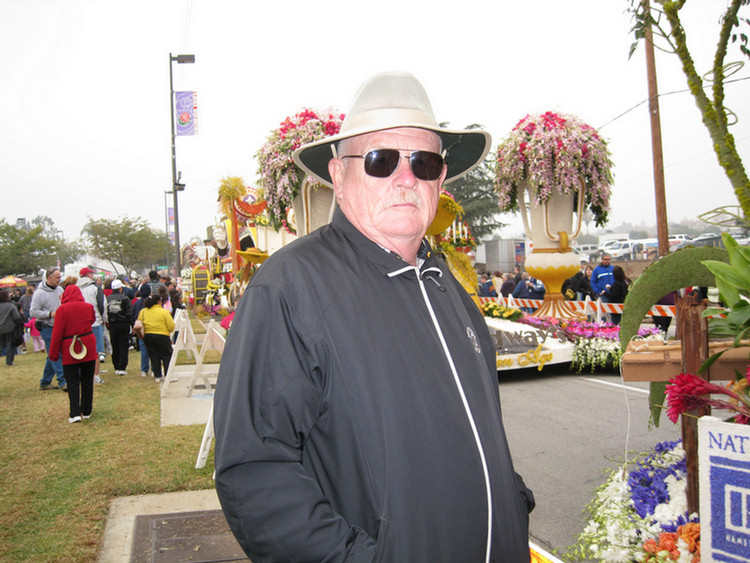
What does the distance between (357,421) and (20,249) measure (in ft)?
189

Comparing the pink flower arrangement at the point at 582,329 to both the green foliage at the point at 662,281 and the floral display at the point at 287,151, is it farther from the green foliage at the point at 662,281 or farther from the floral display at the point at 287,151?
the green foliage at the point at 662,281

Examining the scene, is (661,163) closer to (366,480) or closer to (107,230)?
(366,480)

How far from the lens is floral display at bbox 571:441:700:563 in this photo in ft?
8.14

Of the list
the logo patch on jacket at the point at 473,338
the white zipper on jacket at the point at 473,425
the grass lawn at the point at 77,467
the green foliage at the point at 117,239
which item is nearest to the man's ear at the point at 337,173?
the white zipper on jacket at the point at 473,425

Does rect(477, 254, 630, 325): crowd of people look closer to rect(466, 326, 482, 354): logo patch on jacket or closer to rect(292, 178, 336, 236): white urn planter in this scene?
rect(292, 178, 336, 236): white urn planter

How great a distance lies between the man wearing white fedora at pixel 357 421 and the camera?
1.39m

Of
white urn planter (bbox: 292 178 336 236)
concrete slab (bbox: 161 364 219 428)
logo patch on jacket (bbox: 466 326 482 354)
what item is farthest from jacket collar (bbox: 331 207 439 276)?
concrete slab (bbox: 161 364 219 428)

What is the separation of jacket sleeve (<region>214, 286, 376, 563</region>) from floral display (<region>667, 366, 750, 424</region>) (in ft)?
4.99

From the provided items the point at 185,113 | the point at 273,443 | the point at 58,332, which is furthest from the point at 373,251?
the point at 185,113

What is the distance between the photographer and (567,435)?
6.18 meters

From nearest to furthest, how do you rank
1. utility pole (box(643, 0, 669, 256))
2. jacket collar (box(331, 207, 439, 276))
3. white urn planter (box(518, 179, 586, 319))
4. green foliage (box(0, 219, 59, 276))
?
jacket collar (box(331, 207, 439, 276)), white urn planter (box(518, 179, 586, 319)), utility pole (box(643, 0, 669, 256)), green foliage (box(0, 219, 59, 276))

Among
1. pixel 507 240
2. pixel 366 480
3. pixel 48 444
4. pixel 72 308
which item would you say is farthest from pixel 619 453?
pixel 507 240

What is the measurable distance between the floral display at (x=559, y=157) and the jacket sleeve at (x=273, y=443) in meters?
10.6

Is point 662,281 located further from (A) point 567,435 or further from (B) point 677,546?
(A) point 567,435
